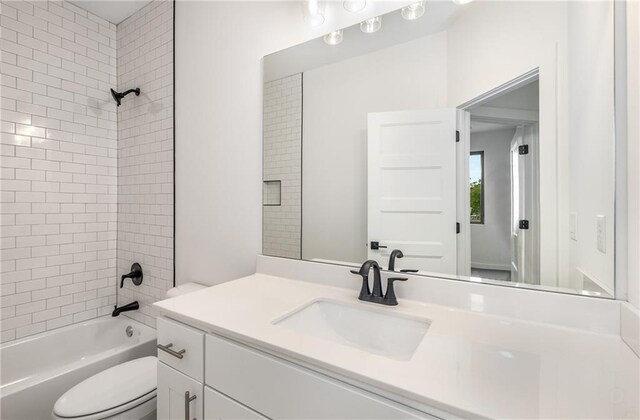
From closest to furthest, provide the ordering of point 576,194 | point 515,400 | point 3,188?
point 515,400 < point 576,194 < point 3,188

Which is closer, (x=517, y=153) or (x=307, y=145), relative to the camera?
(x=517, y=153)

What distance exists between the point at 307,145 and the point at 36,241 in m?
1.93

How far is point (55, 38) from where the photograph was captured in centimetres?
196

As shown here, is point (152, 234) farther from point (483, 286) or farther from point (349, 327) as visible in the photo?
point (483, 286)

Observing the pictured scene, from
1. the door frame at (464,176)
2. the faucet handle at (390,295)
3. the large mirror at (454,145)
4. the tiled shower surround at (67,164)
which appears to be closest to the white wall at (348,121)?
the large mirror at (454,145)

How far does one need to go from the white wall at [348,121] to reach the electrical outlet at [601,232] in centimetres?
62

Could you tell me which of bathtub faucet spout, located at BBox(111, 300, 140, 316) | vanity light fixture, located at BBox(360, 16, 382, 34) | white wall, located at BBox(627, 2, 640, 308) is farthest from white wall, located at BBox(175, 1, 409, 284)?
white wall, located at BBox(627, 2, 640, 308)

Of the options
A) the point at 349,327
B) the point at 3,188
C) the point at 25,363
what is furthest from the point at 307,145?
the point at 25,363

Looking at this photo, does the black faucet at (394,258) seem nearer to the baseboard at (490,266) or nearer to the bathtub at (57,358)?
the baseboard at (490,266)

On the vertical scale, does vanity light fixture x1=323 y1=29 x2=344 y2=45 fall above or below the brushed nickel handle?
above

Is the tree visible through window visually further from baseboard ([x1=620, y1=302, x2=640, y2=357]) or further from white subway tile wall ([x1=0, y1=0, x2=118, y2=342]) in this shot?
white subway tile wall ([x1=0, y1=0, x2=118, y2=342])

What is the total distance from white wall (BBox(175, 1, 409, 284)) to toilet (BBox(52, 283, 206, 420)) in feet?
1.82

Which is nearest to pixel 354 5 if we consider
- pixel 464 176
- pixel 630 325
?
pixel 464 176

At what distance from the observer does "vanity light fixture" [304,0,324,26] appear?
4.26ft
